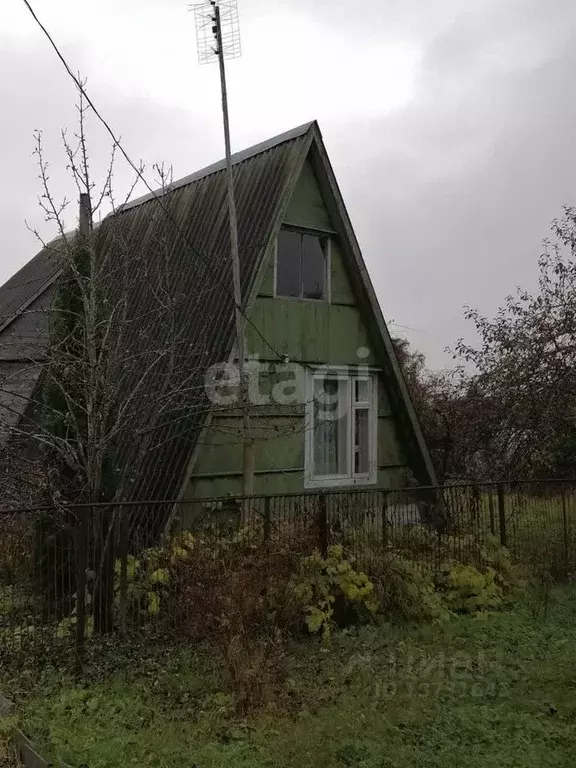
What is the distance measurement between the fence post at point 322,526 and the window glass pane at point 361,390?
432 centimetres

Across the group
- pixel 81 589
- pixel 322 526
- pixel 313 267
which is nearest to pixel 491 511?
pixel 322 526

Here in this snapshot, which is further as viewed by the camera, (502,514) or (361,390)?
(361,390)

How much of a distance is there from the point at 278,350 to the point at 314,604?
4473mm

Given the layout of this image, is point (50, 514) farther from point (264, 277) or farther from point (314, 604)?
point (264, 277)

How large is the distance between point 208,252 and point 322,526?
526 cm

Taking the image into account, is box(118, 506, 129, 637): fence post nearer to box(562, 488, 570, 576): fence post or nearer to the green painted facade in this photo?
the green painted facade

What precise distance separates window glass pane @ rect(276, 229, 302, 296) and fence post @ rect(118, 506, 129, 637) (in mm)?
5125

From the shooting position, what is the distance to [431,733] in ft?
15.9

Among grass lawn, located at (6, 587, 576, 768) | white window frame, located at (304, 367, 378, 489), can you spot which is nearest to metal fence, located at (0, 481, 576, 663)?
grass lawn, located at (6, 587, 576, 768)

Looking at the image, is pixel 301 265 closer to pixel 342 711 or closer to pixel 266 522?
pixel 266 522

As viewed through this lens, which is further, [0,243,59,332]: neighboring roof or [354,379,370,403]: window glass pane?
[0,243,59,332]: neighboring roof

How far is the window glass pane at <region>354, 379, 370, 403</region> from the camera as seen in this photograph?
37.3 feet

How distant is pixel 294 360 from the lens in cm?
1052

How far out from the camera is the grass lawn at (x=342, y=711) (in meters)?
4.50
